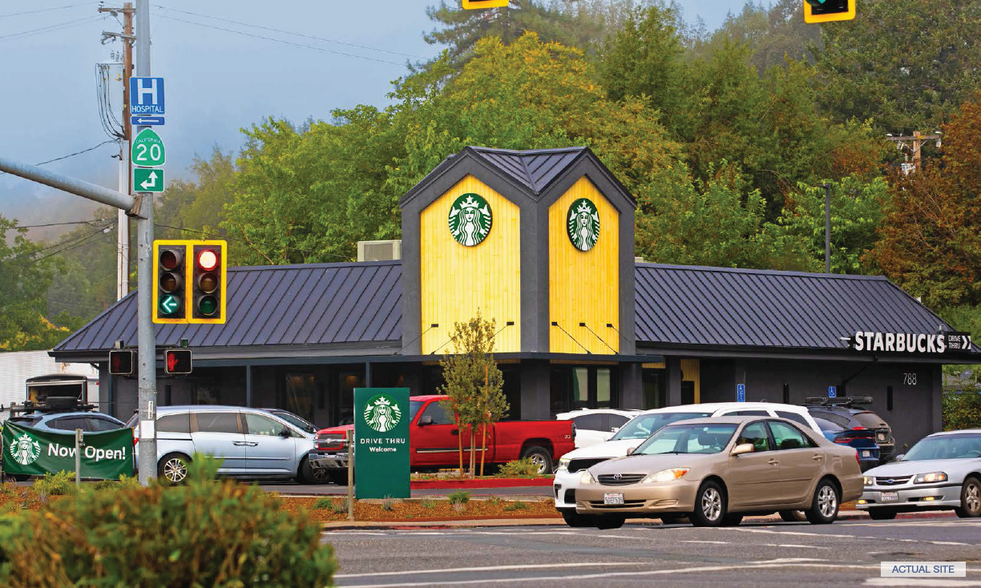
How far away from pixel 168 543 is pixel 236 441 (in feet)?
78.4

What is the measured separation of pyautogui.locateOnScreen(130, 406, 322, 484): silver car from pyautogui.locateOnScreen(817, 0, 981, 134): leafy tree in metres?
66.7

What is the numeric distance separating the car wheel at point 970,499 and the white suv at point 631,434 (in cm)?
243

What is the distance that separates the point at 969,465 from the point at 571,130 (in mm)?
48171

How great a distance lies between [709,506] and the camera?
19344mm

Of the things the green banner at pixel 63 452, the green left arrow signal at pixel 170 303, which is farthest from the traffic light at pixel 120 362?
the green banner at pixel 63 452

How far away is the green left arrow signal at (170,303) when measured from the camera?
20578mm

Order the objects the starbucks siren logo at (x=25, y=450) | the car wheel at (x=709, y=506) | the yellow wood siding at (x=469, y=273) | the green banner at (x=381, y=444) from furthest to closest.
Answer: the yellow wood siding at (x=469, y=273), the starbucks siren logo at (x=25, y=450), the green banner at (x=381, y=444), the car wheel at (x=709, y=506)

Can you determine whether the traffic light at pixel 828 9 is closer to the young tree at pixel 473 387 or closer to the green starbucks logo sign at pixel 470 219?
the young tree at pixel 473 387

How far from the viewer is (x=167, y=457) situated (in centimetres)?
2958

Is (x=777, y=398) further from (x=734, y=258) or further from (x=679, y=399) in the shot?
(x=734, y=258)

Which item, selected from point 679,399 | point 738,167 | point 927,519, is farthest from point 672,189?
point 927,519

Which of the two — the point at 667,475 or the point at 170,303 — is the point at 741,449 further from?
the point at 170,303

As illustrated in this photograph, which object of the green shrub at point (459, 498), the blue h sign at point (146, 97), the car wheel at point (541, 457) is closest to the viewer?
the blue h sign at point (146, 97)

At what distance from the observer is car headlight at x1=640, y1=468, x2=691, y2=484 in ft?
62.5
